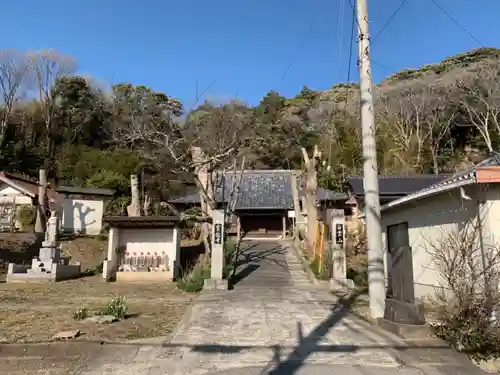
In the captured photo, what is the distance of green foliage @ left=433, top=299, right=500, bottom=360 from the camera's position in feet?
17.4

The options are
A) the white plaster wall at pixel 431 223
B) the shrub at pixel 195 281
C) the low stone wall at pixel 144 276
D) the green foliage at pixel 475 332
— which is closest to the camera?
the green foliage at pixel 475 332

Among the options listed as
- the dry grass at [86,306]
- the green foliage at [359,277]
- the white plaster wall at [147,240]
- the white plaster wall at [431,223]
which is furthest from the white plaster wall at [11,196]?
the white plaster wall at [431,223]

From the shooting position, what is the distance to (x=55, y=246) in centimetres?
1581

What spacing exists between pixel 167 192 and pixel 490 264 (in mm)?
29865

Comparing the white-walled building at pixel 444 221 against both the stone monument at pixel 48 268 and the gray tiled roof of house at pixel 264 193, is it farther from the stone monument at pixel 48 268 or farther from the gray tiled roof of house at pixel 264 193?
the gray tiled roof of house at pixel 264 193

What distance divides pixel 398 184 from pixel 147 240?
11.4 metres

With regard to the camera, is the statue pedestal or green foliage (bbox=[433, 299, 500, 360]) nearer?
green foliage (bbox=[433, 299, 500, 360])

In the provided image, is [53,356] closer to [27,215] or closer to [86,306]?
[86,306]

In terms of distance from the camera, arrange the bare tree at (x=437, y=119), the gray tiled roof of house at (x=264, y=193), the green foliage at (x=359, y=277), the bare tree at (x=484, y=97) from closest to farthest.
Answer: the green foliage at (x=359, y=277) → the bare tree at (x=484, y=97) → the gray tiled roof of house at (x=264, y=193) → the bare tree at (x=437, y=119)

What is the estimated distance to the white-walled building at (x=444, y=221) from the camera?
20.7ft

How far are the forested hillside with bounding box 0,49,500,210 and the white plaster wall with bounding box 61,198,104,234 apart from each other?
4793 millimetres

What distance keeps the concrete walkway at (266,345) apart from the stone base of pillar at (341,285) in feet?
5.79

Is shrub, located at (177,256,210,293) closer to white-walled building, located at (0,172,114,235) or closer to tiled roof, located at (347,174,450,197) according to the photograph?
tiled roof, located at (347,174,450,197)

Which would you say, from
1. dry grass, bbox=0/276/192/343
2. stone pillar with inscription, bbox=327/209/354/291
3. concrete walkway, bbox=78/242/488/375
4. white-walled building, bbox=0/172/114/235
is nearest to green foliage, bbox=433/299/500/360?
concrete walkway, bbox=78/242/488/375
